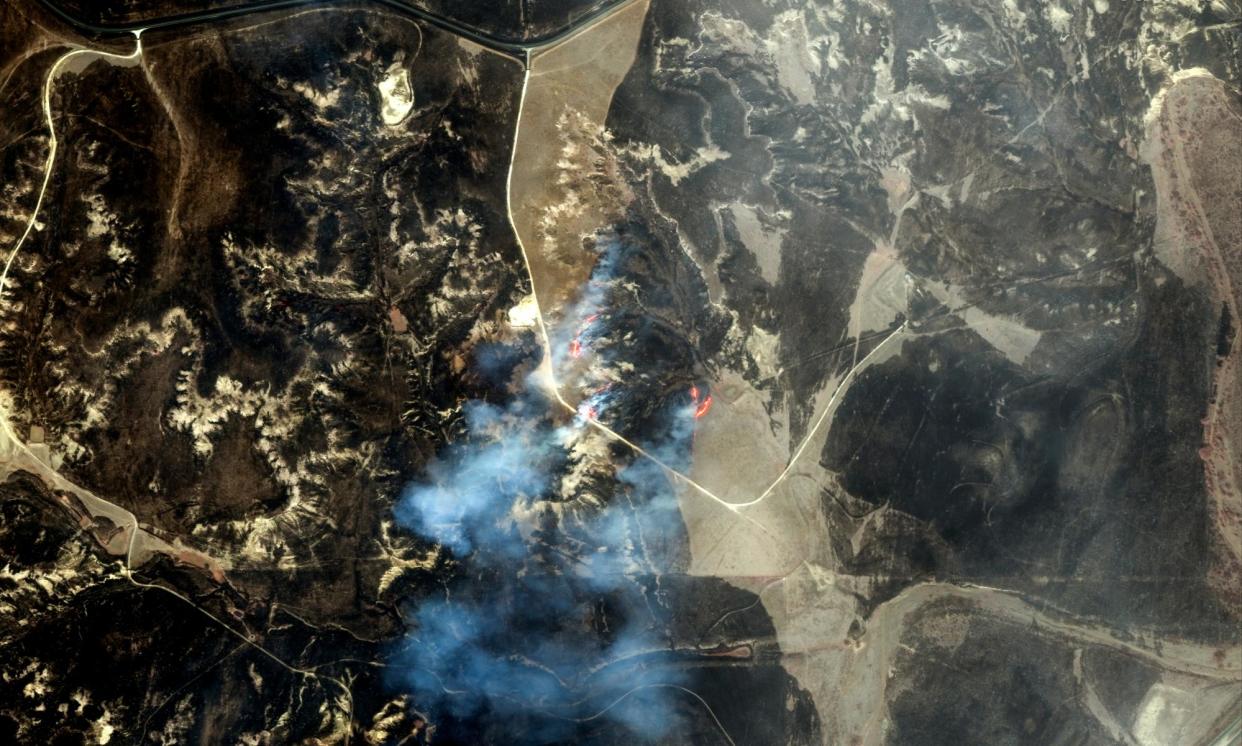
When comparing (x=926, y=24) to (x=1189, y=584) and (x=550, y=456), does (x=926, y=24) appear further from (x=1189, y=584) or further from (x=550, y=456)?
(x=1189, y=584)

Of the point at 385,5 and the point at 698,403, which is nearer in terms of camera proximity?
the point at 385,5

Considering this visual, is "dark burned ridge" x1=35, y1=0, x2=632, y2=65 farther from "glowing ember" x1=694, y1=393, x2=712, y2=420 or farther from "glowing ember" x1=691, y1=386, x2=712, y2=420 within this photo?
"glowing ember" x1=694, y1=393, x2=712, y2=420

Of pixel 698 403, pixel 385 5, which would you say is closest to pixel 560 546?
pixel 698 403

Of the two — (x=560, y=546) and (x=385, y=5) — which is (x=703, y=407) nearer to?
(x=560, y=546)

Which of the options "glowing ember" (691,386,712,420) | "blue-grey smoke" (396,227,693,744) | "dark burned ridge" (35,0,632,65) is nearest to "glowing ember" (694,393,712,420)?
"glowing ember" (691,386,712,420)

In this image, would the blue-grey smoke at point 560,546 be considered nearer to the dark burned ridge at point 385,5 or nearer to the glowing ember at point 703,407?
the glowing ember at point 703,407
